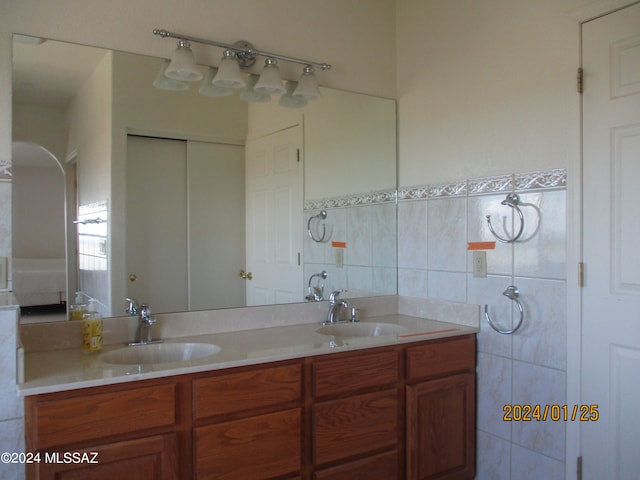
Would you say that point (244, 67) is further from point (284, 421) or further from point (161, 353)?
point (284, 421)

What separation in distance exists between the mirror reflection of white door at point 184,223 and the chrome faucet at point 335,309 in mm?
450

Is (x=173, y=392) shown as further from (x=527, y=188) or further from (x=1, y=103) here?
(x=527, y=188)

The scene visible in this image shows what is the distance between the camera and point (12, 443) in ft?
4.80

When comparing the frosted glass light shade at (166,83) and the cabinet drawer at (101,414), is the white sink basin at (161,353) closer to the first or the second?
the cabinet drawer at (101,414)

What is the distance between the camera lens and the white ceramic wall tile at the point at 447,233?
2359 millimetres

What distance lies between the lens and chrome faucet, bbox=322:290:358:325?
246 centimetres

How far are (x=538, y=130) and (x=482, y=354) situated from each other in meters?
1.03

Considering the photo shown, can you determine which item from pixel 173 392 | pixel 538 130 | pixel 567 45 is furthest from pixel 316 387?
pixel 567 45

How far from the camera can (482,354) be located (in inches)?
90.6

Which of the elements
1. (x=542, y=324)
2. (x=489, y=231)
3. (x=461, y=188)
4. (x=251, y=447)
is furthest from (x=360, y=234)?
(x=251, y=447)

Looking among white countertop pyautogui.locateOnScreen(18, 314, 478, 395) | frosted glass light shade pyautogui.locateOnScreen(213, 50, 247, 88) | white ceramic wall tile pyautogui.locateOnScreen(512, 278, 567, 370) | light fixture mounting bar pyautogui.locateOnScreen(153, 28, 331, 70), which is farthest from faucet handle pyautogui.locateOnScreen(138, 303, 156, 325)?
white ceramic wall tile pyautogui.locateOnScreen(512, 278, 567, 370)

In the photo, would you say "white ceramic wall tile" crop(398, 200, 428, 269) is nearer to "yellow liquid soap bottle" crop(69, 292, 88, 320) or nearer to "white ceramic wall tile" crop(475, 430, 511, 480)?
"white ceramic wall tile" crop(475, 430, 511, 480)

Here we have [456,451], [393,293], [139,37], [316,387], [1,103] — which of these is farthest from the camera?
[393,293]

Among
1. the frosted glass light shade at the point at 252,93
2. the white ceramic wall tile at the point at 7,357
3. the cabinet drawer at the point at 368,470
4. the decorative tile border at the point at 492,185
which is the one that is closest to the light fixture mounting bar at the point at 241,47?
the frosted glass light shade at the point at 252,93
